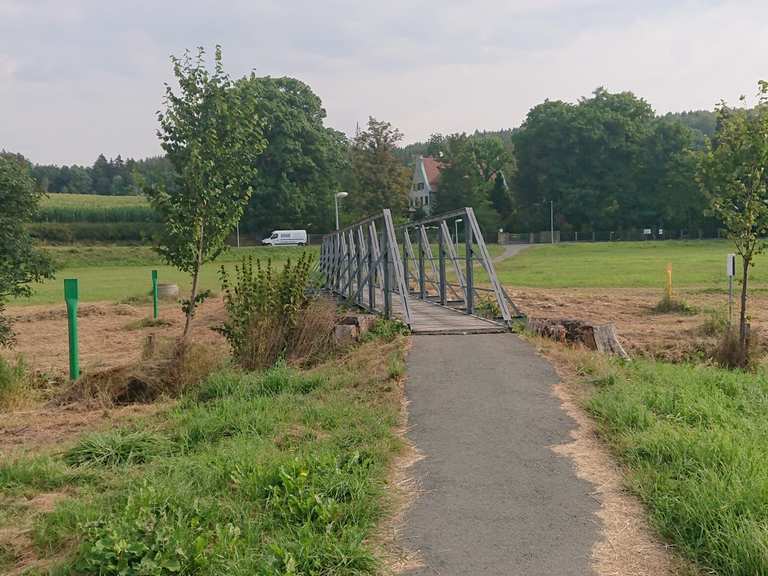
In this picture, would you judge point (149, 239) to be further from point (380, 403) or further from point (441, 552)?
point (441, 552)

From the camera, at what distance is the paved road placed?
386cm

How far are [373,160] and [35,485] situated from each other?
6425 centimetres

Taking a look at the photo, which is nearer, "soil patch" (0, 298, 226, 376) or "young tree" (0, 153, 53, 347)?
"young tree" (0, 153, 53, 347)

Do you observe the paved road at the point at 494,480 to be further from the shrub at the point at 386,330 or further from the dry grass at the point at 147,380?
the dry grass at the point at 147,380

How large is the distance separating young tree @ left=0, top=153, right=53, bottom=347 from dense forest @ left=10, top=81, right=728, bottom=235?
A: 57.6 metres

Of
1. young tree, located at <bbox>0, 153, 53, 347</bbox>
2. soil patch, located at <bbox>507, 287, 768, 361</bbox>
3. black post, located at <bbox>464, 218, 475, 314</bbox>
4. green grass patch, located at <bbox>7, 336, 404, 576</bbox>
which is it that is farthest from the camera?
soil patch, located at <bbox>507, 287, 768, 361</bbox>

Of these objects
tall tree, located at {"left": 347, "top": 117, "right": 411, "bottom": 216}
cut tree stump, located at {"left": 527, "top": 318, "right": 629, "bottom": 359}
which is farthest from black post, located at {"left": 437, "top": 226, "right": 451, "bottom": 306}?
tall tree, located at {"left": 347, "top": 117, "right": 411, "bottom": 216}

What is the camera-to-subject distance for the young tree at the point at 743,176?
10.6 meters

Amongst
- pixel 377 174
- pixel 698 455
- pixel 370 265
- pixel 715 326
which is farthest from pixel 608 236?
pixel 698 455

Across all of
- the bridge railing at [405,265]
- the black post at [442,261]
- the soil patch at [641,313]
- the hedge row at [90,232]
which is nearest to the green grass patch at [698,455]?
the bridge railing at [405,265]

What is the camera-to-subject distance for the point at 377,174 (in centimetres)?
6719

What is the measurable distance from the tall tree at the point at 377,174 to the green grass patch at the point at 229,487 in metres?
59.3

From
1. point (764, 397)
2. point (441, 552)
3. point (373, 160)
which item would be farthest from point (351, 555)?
point (373, 160)

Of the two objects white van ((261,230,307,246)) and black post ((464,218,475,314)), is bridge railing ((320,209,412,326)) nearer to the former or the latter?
black post ((464,218,475,314))
